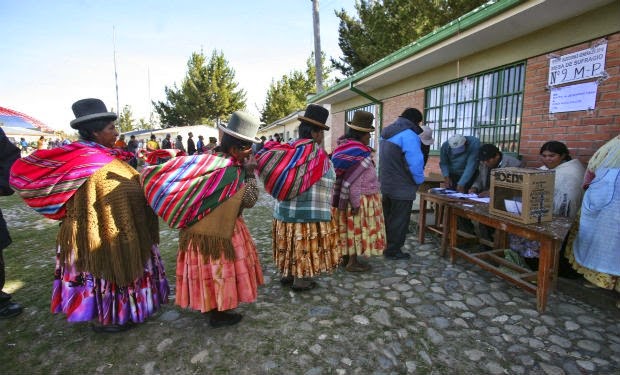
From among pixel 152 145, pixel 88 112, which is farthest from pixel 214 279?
pixel 152 145

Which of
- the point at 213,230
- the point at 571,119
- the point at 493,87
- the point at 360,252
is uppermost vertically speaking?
Result: the point at 493,87

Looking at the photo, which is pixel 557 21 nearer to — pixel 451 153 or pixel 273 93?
pixel 451 153

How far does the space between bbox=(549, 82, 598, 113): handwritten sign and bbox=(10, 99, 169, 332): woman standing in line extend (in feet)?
15.9

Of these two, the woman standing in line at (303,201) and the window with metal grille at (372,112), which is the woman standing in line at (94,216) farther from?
the window with metal grille at (372,112)

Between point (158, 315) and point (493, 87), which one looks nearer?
point (158, 315)

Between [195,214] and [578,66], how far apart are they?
4638mm

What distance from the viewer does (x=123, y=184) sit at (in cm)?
242

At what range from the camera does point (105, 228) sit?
2.37 meters

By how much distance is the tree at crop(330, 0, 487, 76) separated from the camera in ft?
42.2

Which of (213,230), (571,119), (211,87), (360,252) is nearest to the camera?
(213,230)

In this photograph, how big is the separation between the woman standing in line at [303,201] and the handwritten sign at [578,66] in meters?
3.22

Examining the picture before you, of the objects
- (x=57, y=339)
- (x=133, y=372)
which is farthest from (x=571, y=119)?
(x=57, y=339)

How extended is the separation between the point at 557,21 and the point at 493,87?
4.55ft

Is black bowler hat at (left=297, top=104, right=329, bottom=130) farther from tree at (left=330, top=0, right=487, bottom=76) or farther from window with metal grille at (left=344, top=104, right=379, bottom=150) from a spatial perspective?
tree at (left=330, top=0, right=487, bottom=76)
